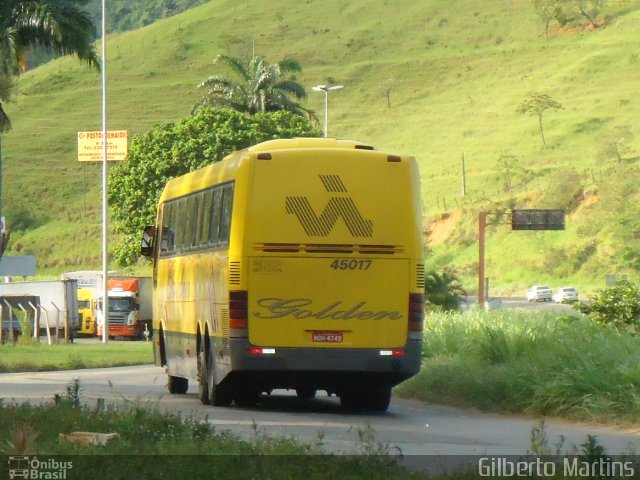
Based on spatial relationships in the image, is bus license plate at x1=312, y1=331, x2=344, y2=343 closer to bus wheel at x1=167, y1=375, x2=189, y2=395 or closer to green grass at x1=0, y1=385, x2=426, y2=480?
green grass at x1=0, y1=385, x2=426, y2=480

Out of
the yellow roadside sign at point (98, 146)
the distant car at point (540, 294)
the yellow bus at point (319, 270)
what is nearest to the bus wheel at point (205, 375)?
the yellow bus at point (319, 270)

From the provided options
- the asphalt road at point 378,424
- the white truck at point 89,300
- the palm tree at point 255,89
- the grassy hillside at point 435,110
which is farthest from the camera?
the grassy hillside at point 435,110

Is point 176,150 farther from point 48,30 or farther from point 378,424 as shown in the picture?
point 378,424

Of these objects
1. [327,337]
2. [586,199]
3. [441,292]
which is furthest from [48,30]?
[586,199]

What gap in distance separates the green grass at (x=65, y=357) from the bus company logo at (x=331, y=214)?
1534cm

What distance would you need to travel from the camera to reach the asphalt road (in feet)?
51.6

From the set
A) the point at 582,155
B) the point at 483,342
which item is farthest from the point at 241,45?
the point at 483,342

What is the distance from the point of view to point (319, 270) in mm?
20234

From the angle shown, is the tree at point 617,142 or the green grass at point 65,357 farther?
the tree at point 617,142

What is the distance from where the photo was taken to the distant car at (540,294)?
82.2 metres

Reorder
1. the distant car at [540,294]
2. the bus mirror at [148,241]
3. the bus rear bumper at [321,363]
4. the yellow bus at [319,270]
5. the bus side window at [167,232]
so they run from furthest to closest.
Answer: the distant car at [540,294], the bus mirror at [148,241], the bus side window at [167,232], the yellow bus at [319,270], the bus rear bumper at [321,363]

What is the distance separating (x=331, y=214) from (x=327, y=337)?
163 centimetres

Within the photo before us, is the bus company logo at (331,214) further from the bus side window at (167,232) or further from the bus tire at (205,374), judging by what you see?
the bus side window at (167,232)

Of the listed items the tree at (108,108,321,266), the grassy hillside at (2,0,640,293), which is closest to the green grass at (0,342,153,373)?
the tree at (108,108,321,266)
